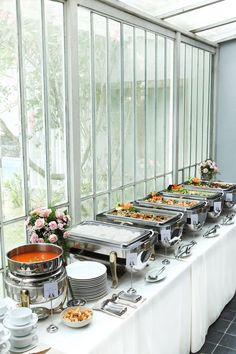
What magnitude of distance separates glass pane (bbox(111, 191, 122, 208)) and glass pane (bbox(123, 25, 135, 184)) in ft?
0.35

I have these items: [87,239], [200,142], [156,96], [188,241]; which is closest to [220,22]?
[156,96]

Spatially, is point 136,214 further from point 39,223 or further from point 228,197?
point 228,197

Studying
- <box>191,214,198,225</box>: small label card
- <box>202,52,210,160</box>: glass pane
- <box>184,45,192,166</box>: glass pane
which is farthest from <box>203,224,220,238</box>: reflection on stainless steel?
<box>202,52,210,160</box>: glass pane

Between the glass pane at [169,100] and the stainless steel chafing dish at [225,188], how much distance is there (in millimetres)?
293

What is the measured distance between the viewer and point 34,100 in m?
1.93

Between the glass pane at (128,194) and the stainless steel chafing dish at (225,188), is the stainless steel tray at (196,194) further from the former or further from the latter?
the glass pane at (128,194)

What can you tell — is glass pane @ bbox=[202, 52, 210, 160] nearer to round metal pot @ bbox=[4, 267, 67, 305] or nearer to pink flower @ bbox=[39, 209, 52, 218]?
pink flower @ bbox=[39, 209, 52, 218]

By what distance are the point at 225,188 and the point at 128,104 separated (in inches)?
38.0

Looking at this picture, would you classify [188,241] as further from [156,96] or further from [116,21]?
[116,21]

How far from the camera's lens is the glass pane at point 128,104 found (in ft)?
8.44

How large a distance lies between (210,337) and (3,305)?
1350mm

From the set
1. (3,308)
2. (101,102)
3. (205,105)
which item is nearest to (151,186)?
(101,102)

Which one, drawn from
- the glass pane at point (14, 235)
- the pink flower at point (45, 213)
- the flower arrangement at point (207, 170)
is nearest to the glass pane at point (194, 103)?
the flower arrangement at point (207, 170)

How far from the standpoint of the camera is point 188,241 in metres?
2.30
